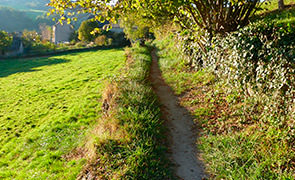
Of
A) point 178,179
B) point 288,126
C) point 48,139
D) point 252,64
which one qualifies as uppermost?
point 252,64

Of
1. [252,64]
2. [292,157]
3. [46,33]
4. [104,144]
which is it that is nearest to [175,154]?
[104,144]

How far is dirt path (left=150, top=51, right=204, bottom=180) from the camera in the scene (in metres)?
5.09

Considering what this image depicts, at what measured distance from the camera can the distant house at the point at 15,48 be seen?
41869mm

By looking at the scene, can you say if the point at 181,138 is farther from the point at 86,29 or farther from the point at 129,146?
the point at 86,29

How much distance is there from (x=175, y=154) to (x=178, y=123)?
76.1 inches

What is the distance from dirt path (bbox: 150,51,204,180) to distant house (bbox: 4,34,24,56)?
40981 millimetres

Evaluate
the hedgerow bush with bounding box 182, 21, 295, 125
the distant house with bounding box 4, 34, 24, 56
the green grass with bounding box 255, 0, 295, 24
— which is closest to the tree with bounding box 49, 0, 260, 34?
the green grass with bounding box 255, 0, 295, 24

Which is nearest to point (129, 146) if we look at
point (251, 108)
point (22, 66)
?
point (251, 108)

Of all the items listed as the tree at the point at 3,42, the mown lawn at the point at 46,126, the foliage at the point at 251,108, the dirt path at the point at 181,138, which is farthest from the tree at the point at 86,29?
the foliage at the point at 251,108

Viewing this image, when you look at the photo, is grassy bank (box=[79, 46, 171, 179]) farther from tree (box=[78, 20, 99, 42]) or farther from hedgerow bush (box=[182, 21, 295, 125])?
tree (box=[78, 20, 99, 42])

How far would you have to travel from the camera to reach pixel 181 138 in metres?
6.61

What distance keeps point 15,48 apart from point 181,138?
46.2 metres

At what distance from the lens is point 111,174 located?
4656 mm

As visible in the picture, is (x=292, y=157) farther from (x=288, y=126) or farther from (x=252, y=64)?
(x=252, y=64)
